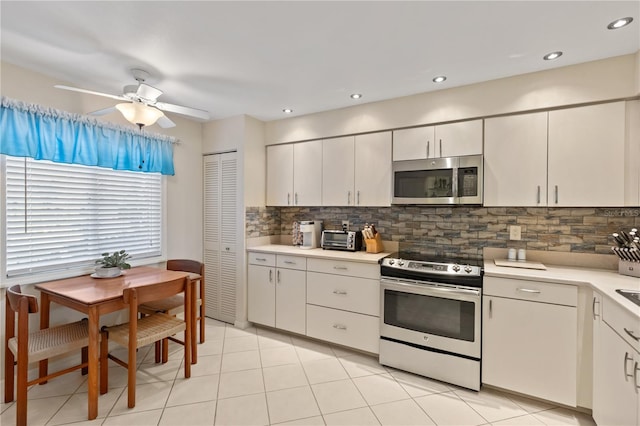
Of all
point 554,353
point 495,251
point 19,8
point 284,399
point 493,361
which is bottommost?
point 284,399

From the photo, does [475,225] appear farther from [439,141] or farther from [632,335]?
[632,335]

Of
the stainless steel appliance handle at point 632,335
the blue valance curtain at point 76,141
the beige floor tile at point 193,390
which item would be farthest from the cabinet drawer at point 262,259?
the stainless steel appliance handle at point 632,335

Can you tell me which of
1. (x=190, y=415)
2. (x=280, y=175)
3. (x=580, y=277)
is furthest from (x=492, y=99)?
(x=190, y=415)

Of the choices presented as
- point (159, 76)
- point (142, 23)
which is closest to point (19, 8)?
point (142, 23)

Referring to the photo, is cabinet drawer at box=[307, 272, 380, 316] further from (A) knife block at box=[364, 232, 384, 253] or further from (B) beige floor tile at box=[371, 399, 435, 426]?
(B) beige floor tile at box=[371, 399, 435, 426]

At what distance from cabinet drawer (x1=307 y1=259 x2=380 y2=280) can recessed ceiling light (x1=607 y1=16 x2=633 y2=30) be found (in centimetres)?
222

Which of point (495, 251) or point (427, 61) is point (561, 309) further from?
point (427, 61)

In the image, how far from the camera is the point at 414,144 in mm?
2832

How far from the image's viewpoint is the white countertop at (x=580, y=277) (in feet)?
5.94

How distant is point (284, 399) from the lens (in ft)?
7.14

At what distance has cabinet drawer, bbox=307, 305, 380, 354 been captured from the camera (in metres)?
2.73

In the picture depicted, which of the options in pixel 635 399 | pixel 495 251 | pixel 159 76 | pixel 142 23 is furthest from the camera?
pixel 495 251

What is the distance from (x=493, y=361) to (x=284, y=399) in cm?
158

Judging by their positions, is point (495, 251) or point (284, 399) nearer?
point (284, 399)
